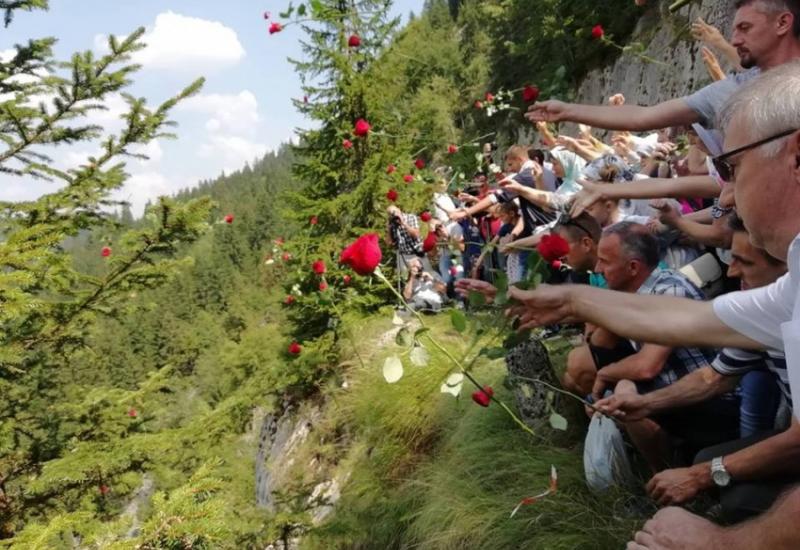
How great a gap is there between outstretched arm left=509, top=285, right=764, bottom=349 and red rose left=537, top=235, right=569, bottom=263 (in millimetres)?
220

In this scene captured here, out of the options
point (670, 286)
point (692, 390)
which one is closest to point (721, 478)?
point (692, 390)

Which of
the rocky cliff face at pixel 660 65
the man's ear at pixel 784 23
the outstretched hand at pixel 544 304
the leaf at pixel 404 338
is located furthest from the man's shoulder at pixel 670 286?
the rocky cliff face at pixel 660 65

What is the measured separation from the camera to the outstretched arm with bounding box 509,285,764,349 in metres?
1.51

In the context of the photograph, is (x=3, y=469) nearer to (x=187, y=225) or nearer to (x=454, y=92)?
(x=187, y=225)

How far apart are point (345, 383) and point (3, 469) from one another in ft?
10.8

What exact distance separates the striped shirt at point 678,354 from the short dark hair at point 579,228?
1.64ft

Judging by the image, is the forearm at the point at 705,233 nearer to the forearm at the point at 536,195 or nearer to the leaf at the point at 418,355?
the forearm at the point at 536,195

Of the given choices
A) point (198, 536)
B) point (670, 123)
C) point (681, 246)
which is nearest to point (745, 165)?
point (670, 123)

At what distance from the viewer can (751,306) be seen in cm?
139

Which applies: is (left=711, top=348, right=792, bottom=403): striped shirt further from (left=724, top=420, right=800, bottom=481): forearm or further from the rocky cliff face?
the rocky cliff face

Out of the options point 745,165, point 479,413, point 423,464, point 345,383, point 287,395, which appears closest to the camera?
point 745,165

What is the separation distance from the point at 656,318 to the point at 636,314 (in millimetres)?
55

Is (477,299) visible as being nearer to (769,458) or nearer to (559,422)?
(559,422)

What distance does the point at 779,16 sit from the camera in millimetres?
2102
